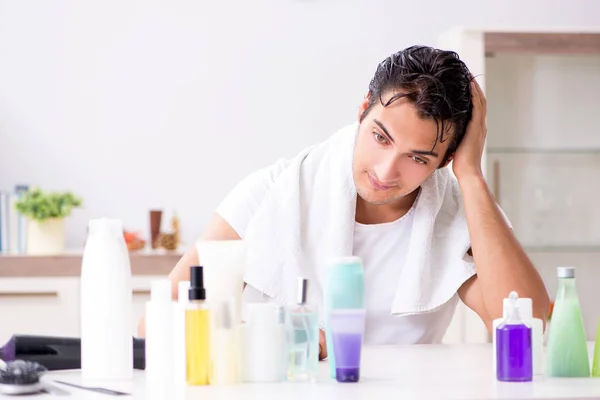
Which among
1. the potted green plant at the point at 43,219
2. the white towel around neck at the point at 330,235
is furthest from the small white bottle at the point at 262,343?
the potted green plant at the point at 43,219

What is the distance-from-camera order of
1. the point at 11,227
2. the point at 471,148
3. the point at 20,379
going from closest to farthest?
the point at 20,379, the point at 471,148, the point at 11,227

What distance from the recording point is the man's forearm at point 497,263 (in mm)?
Answer: 1783

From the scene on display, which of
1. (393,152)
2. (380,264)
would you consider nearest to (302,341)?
(393,152)

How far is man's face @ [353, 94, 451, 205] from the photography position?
5.66 ft

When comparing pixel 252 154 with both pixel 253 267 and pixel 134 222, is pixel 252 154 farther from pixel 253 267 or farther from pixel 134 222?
pixel 253 267

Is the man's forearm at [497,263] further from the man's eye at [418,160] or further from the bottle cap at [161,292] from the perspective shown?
the bottle cap at [161,292]

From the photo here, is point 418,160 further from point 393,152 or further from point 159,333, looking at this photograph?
point 159,333

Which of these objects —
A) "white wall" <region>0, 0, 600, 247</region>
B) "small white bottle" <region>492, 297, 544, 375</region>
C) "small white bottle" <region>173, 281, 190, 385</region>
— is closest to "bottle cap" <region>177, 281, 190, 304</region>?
"small white bottle" <region>173, 281, 190, 385</region>

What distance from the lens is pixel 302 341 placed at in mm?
1306

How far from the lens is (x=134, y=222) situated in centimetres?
331

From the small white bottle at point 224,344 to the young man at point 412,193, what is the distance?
0.53 m

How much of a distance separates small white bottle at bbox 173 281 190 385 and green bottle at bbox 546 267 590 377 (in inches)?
21.1

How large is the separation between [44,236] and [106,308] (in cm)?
184

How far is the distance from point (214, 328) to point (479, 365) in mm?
462
